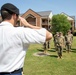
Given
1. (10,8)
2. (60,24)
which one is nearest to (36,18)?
(60,24)

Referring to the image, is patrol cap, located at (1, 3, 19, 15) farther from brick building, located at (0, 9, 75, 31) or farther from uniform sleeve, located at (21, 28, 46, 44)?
brick building, located at (0, 9, 75, 31)

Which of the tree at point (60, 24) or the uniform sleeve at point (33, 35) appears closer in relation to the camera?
the uniform sleeve at point (33, 35)

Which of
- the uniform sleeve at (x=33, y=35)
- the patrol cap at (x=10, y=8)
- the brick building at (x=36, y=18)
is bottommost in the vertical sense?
the uniform sleeve at (x=33, y=35)

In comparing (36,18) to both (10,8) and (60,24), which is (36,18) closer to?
(60,24)

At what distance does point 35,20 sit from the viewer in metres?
70.3

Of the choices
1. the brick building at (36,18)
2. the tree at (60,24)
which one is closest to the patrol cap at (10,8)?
the tree at (60,24)

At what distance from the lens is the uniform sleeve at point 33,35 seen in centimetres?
274

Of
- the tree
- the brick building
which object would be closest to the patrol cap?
the tree

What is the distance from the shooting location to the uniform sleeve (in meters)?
2.74

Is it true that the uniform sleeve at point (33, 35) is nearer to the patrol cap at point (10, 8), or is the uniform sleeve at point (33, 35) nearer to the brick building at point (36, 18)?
the patrol cap at point (10, 8)

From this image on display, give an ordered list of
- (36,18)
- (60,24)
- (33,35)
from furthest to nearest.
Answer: (36,18) → (60,24) → (33,35)

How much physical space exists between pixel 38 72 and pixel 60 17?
57.2m

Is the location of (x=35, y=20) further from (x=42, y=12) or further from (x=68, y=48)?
(x=68, y=48)

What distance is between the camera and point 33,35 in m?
2.75
